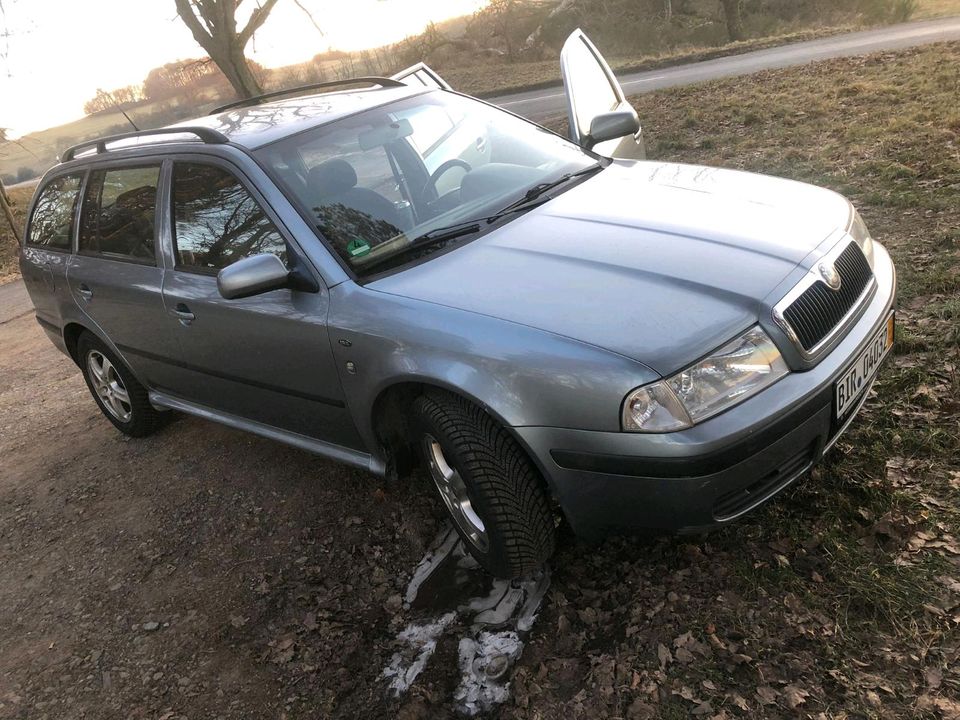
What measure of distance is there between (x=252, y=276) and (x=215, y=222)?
773 mm

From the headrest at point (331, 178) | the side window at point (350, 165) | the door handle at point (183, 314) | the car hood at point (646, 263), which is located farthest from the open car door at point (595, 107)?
the door handle at point (183, 314)

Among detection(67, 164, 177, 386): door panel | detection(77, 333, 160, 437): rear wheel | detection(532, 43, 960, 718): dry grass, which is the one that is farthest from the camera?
detection(77, 333, 160, 437): rear wheel

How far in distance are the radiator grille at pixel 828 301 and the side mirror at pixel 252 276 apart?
1.82 metres

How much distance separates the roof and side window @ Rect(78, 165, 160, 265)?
398 mm

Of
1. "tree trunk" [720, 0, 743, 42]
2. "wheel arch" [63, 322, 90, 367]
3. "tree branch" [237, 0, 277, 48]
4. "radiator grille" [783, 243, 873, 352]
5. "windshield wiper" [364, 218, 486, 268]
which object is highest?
"tree branch" [237, 0, 277, 48]

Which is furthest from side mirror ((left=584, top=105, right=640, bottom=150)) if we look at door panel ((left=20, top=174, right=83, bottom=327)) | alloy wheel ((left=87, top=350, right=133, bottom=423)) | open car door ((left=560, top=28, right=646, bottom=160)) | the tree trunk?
the tree trunk

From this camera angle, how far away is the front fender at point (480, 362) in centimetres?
229

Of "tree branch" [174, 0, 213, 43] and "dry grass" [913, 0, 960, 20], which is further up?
"tree branch" [174, 0, 213, 43]

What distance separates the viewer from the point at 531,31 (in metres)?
28.3

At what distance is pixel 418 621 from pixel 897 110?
7.31 metres

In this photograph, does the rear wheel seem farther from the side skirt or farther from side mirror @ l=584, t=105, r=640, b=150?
side mirror @ l=584, t=105, r=640, b=150

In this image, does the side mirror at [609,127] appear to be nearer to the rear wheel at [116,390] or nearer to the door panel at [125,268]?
the door panel at [125,268]

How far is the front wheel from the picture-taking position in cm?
257

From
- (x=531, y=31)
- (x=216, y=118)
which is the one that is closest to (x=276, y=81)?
(x=531, y=31)
